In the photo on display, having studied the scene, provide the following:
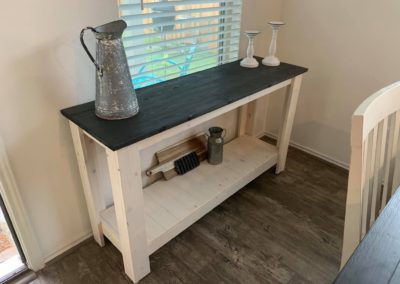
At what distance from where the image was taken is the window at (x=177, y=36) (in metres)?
1.44

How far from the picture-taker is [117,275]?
1465mm

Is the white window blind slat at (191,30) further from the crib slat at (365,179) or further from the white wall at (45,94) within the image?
the crib slat at (365,179)

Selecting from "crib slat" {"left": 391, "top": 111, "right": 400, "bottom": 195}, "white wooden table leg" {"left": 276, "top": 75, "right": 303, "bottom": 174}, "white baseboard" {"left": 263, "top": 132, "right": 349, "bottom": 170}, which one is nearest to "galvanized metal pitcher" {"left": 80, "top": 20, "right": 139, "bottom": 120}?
"crib slat" {"left": 391, "top": 111, "right": 400, "bottom": 195}

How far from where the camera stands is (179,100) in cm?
140

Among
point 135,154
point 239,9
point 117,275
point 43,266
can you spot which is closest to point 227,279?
point 117,275

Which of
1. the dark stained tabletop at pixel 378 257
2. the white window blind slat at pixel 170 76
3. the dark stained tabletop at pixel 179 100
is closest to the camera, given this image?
the dark stained tabletop at pixel 378 257

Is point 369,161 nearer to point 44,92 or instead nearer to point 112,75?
point 112,75

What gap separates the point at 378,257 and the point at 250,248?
1.02m

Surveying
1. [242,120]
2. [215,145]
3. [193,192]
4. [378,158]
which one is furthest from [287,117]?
[378,158]

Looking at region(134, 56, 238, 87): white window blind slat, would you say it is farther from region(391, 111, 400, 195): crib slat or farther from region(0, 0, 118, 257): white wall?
region(391, 111, 400, 195): crib slat

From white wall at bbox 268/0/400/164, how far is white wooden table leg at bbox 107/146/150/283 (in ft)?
5.18

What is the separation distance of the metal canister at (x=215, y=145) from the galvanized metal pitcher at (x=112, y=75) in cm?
74

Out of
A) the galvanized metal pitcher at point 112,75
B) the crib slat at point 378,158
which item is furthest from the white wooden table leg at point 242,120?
the crib slat at point 378,158

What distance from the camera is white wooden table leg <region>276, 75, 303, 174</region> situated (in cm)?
189
